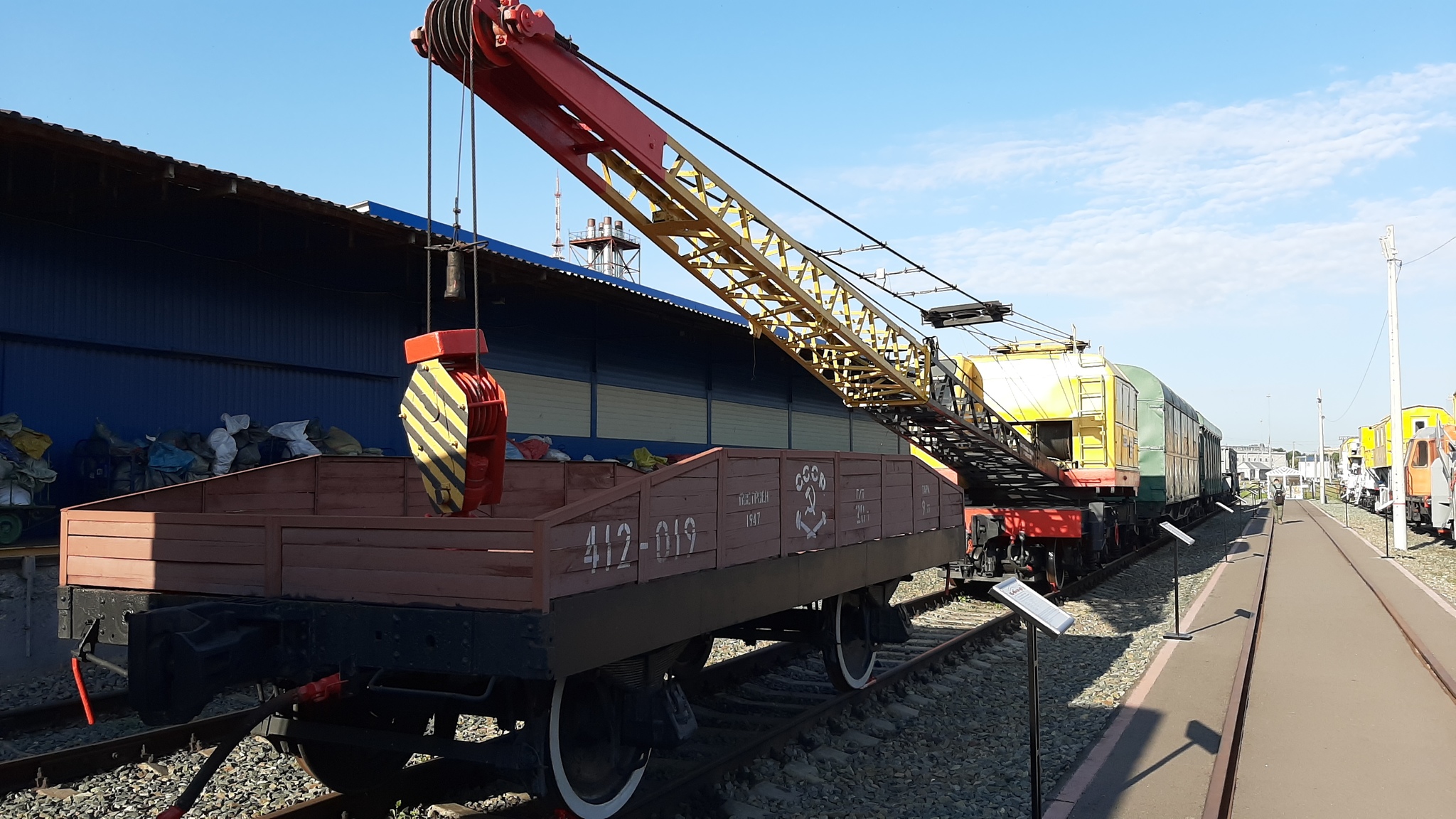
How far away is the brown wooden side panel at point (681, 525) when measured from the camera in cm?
435

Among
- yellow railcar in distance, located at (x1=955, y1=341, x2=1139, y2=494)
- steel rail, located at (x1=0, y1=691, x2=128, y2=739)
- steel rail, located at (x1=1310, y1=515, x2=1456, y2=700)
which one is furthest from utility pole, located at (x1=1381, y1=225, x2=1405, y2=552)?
steel rail, located at (x1=0, y1=691, x2=128, y2=739)

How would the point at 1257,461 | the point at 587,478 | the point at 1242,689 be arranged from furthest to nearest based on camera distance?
the point at 1257,461, the point at 1242,689, the point at 587,478

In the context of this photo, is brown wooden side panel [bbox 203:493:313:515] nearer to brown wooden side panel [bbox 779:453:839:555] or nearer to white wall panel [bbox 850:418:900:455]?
brown wooden side panel [bbox 779:453:839:555]

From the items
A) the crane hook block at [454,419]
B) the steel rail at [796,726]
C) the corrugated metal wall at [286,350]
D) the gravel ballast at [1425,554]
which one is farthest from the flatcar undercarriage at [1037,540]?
the crane hook block at [454,419]

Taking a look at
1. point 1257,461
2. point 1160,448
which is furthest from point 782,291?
point 1257,461

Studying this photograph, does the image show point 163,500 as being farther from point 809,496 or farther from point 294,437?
point 294,437

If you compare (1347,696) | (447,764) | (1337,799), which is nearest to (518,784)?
(447,764)

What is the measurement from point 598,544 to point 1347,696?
23.4 feet

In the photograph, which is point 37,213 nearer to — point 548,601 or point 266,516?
point 266,516

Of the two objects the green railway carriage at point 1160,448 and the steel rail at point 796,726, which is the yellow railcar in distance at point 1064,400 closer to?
the green railway carriage at point 1160,448

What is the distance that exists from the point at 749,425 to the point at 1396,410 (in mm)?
15377

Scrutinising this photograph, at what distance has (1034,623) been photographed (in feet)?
16.5

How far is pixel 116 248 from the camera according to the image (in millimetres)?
10766

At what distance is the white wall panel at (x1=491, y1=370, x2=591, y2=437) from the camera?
1602 cm
